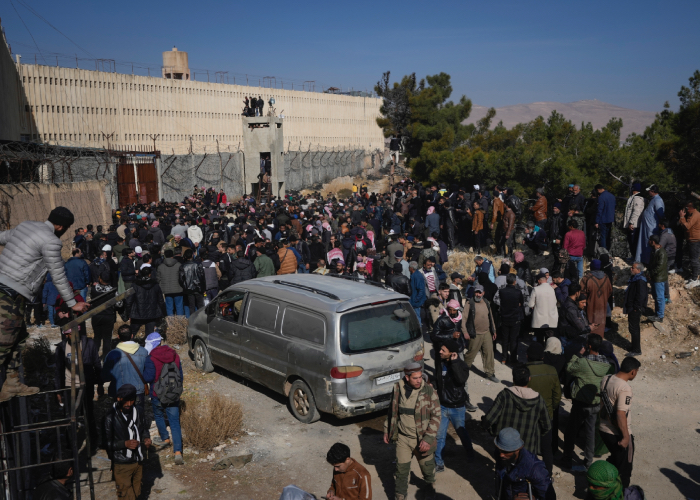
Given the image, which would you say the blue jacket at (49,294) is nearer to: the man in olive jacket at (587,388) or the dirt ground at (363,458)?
the dirt ground at (363,458)

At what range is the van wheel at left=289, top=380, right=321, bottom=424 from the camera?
7.95 metres

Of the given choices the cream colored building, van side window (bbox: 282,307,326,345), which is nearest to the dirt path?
van side window (bbox: 282,307,326,345)

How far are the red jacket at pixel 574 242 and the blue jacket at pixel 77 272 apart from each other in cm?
983

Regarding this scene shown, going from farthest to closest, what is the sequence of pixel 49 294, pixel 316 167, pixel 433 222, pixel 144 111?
1. pixel 316 167
2. pixel 144 111
3. pixel 433 222
4. pixel 49 294

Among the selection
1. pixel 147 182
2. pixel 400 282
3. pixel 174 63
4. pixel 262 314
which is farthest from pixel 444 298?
pixel 174 63

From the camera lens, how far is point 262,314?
8.66 meters

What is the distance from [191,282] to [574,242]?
7975mm

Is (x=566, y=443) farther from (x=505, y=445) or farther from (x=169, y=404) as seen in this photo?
(x=169, y=404)

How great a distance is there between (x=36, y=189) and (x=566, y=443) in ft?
57.3

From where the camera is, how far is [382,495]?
6.50 meters

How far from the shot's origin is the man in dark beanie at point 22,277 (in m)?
4.75

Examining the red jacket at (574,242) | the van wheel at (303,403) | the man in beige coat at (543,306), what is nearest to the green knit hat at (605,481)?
the van wheel at (303,403)

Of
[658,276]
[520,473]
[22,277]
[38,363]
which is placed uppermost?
[22,277]

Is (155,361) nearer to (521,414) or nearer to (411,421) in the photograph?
(411,421)
